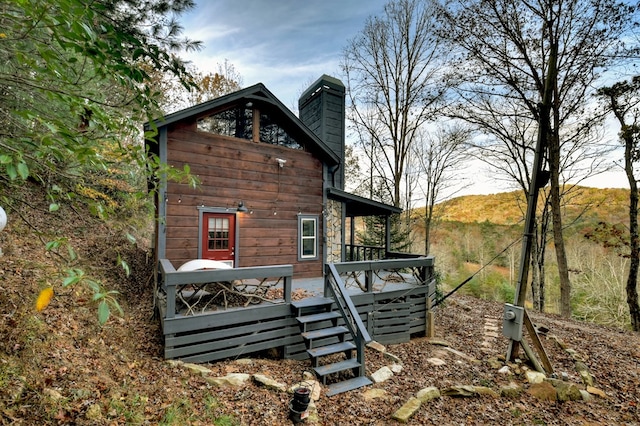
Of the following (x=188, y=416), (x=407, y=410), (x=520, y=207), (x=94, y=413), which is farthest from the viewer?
(x=520, y=207)

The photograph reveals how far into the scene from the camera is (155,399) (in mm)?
3229

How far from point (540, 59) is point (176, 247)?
35.9 feet

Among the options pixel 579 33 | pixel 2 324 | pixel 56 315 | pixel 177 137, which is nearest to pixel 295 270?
pixel 177 137

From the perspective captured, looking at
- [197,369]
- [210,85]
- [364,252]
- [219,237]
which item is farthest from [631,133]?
[210,85]

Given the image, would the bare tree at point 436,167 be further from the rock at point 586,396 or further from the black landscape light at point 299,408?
the black landscape light at point 299,408

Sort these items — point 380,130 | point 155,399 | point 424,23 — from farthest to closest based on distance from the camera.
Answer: point 380,130
point 424,23
point 155,399

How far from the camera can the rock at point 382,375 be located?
473 centimetres

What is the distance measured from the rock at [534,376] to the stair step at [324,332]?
3.05m

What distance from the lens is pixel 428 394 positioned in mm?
4270

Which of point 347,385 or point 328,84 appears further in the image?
point 328,84

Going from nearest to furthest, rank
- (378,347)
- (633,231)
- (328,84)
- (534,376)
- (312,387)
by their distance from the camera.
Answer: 1. (312,387)
2. (534,376)
3. (378,347)
4. (633,231)
5. (328,84)

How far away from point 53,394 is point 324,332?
3.31 m

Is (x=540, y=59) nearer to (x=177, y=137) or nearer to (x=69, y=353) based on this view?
(x=177, y=137)

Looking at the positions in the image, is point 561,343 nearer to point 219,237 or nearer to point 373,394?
point 373,394
